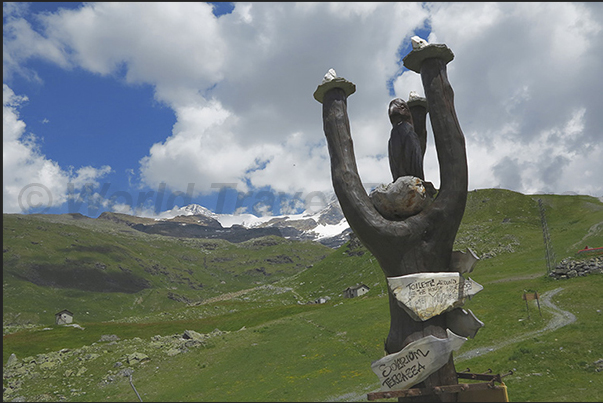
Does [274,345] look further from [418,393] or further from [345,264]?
[345,264]

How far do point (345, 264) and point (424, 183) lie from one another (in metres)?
108

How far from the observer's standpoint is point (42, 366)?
34.0 meters

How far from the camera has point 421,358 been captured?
6.71 meters

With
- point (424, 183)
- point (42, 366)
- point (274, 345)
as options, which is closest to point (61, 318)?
point (42, 366)

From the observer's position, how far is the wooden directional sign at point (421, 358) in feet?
21.9

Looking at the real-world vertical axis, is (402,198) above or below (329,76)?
below

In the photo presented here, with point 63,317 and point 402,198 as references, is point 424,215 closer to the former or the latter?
point 402,198

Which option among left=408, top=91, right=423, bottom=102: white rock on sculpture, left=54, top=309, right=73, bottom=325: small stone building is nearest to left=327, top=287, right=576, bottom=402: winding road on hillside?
left=408, top=91, right=423, bottom=102: white rock on sculpture

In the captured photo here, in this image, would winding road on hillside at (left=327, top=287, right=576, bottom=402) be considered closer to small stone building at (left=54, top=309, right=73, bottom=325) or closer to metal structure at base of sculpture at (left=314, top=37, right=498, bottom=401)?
metal structure at base of sculpture at (left=314, top=37, right=498, bottom=401)

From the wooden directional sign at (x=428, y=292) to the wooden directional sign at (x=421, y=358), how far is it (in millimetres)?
449

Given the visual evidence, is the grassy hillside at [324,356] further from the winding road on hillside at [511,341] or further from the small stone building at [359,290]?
the small stone building at [359,290]

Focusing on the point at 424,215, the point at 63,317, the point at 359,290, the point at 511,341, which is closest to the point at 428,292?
the point at 424,215

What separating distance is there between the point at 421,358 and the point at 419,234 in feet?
7.32

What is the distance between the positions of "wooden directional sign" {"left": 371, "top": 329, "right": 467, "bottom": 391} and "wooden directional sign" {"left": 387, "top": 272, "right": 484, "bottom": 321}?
0.45m
